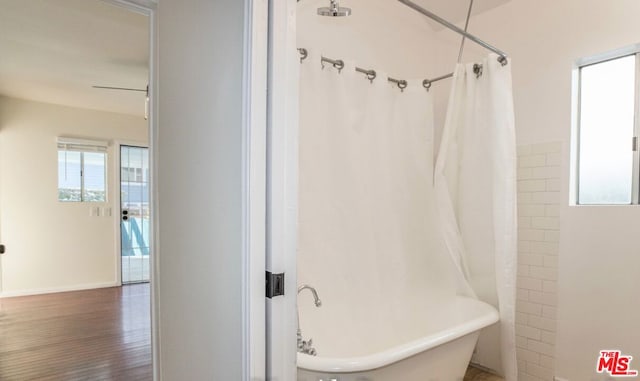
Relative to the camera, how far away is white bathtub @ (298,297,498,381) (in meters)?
1.29

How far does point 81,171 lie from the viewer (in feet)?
9.28

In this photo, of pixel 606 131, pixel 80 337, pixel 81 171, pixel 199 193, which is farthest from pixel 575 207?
pixel 81 171

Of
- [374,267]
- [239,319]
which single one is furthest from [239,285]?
[374,267]

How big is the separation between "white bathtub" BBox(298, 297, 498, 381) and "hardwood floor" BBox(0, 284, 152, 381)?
0.80 m

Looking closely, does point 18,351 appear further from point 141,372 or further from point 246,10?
point 246,10

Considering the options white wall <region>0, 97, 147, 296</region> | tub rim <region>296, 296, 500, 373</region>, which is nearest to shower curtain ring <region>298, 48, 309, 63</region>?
white wall <region>0, 97, 147, 296</region>

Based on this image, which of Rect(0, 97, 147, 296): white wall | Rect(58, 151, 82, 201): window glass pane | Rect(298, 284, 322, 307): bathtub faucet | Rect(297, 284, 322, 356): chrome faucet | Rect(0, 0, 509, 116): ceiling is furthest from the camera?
Rect(58, 151, 82, 201): window glass pane

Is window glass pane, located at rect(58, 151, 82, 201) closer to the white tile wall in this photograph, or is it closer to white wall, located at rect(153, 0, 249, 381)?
white wall, located at rect(153, 0, 249, 381)

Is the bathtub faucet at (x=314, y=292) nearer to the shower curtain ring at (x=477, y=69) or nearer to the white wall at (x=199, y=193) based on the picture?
the white wall at (x=199, y=193)

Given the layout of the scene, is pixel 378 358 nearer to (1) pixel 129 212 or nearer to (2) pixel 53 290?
(1) pixel 129 212

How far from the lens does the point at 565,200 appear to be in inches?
82.4

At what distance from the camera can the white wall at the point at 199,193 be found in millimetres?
963

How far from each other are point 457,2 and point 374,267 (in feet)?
6.89

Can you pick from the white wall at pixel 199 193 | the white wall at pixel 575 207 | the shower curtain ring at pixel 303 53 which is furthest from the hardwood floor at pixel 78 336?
the white wall at pixel 575 207
